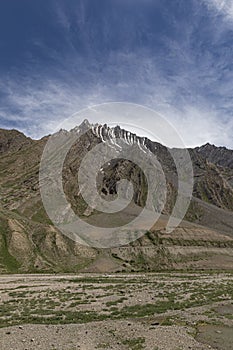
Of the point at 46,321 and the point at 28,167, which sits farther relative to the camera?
the point at 28,167

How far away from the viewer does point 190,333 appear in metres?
25.4

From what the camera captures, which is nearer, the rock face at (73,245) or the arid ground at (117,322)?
the arid ground at (117,322)

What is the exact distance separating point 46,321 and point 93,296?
15.5 m

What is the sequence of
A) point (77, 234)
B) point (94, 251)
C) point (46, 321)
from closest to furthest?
point (46, 321), point (94, 251), point (77, 234)

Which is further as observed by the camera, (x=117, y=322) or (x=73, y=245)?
(x=73, y=245)

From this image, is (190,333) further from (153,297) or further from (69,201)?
(69,201)

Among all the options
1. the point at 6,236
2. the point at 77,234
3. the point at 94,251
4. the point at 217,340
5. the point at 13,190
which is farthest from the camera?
the point at 13,190

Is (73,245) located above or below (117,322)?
above

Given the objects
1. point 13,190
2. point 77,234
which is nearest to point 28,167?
point 13,190

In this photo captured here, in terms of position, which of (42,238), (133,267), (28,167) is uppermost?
(28,167)

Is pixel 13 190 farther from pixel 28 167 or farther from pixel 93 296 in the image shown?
pixel 93 296

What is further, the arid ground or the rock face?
the rock face

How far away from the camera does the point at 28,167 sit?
19725 cm

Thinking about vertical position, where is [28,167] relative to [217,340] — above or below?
above
